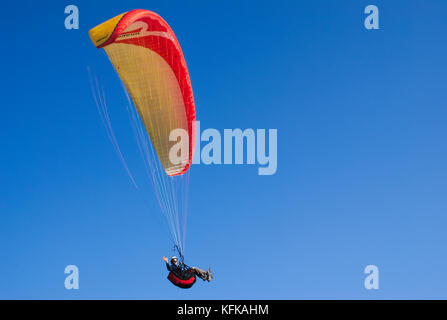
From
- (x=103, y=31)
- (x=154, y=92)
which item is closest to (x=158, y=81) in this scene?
(x=154, y=92)

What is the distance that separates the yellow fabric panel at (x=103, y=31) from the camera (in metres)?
23.0

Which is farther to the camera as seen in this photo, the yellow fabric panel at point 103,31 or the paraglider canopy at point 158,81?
the paraglider canopy at point 158,81

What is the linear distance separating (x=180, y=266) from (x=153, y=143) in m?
4.98

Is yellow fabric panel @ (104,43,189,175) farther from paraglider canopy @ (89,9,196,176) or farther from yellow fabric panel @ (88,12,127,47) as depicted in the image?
yellow fabric panel @ (88,12,127,47)

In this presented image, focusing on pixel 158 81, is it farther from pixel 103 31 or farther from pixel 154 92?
pixel 103 31

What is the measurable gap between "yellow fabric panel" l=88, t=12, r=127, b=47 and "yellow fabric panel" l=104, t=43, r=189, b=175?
8.88ft

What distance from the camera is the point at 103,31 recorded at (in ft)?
76.2

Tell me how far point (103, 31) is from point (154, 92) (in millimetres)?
4490

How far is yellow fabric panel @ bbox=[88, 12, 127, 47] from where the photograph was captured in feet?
75.3

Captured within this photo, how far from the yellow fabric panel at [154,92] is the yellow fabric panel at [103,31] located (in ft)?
8.88

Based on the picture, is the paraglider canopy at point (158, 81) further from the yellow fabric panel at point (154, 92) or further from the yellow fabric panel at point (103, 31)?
the yellow fabric panel at point (103, 31)

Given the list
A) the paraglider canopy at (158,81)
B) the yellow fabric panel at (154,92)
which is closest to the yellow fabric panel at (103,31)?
the paraglider canopy at (158,81)
